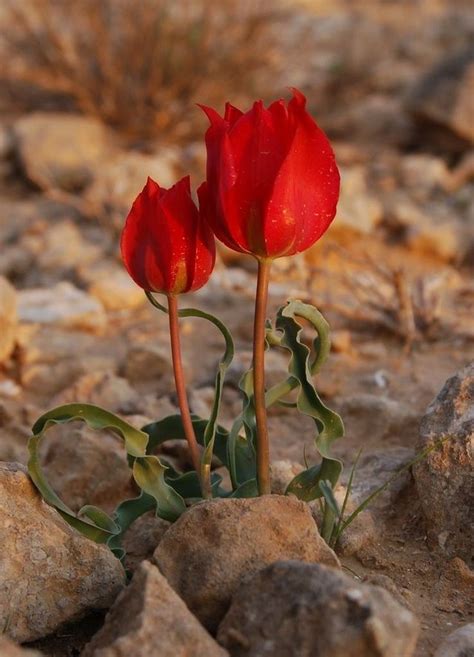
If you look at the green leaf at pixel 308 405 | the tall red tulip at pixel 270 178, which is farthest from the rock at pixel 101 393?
the tall red tulip at pixel 270 178

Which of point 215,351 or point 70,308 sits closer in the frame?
→ point 215,351

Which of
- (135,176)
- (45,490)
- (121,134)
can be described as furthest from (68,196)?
(45,490)

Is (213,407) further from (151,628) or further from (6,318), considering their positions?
(6,318)

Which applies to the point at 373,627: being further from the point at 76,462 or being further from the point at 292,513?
the point at 76,462

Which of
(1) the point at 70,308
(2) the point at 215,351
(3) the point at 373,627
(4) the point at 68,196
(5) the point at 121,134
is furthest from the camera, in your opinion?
(5) the point at 121,134

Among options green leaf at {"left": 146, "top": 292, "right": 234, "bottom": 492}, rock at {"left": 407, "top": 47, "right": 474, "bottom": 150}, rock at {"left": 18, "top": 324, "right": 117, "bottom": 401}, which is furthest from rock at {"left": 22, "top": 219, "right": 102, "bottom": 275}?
green leaf at {"left": 146, "top": 292, "right": 234, "bottom": 492}

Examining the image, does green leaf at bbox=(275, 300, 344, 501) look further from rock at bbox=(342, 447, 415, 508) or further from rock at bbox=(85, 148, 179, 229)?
rock at bbox=(85, 148, 179, 229)

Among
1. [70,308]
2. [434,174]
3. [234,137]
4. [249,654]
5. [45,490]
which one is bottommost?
[249,654]
